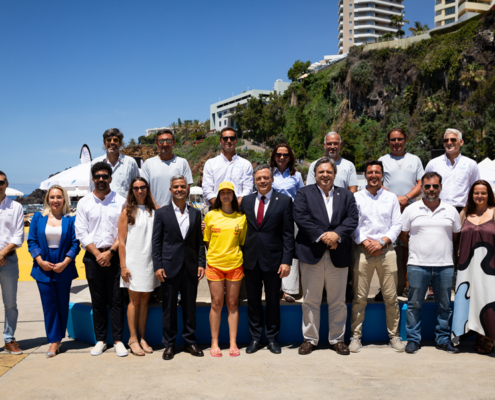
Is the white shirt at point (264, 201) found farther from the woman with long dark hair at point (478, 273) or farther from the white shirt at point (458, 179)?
the white shirt at point (458, 179)

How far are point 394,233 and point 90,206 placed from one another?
3.35 m

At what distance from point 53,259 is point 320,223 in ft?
9.69

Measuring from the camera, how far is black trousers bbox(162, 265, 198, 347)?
4004mm

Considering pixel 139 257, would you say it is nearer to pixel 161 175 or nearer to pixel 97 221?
pixel 97 221

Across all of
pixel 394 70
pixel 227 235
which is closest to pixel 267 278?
pixel 227 235

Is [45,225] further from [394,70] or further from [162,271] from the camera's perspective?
[394,70]

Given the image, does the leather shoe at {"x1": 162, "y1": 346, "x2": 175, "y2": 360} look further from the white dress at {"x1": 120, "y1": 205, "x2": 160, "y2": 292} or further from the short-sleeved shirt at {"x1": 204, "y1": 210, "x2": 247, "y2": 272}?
the short-sleeved shirt at {"x1": 204, "y1": 210, "x2": 247, "y2": 272}

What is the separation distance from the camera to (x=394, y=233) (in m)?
4.05

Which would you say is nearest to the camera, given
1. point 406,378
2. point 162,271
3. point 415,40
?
point 406,378

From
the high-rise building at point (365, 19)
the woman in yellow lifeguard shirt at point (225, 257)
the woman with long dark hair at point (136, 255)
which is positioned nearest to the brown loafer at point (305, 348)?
the woman in yellow lifeguard shirt at point (225, 257)

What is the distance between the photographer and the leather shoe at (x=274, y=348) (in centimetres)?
403

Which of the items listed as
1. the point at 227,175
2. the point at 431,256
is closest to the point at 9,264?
the point at 227,175

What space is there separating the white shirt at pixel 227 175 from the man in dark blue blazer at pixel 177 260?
783 millimetres

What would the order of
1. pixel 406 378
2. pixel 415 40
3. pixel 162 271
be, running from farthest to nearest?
1. pixel 415 40
2. pixel 162 271
3. pixel 406 378
